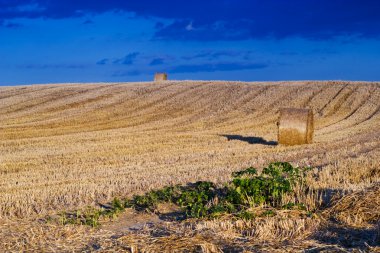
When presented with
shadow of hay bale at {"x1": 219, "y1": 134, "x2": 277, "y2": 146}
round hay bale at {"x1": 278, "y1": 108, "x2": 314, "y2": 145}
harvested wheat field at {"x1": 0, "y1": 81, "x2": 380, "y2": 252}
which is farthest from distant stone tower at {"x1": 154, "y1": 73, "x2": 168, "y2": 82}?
round hay bale at {"x1": 278, "y1": 108, "x2": 314, "y2": 145}

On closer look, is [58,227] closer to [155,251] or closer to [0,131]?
[155,251]

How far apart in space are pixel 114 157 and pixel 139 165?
1860mm

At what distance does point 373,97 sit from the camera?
31938 millimetres

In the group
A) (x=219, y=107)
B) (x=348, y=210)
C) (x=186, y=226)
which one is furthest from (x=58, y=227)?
(x=219, y=107)

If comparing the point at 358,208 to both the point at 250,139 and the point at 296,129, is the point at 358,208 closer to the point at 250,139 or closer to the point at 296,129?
the point at 296,129

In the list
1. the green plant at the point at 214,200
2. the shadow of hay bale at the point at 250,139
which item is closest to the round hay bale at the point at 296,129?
the shadow of hay bale at the point at 250,139

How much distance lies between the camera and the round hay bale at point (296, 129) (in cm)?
1670

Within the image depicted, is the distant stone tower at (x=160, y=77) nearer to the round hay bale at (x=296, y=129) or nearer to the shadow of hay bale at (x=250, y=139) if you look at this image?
the shadow of hay bale at (x=250, y=139)

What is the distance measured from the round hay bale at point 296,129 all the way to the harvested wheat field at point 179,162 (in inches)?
29.0

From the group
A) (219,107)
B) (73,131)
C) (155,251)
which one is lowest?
(155,251)

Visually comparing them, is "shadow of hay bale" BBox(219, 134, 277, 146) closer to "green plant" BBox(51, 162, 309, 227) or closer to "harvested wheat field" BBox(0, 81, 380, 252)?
"harvested wheat field" BBox(0, 81, 380, 252)

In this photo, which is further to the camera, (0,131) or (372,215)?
(0,131)

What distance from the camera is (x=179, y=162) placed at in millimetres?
13070

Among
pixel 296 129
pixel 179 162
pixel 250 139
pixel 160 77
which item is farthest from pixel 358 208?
pixel 160 77
